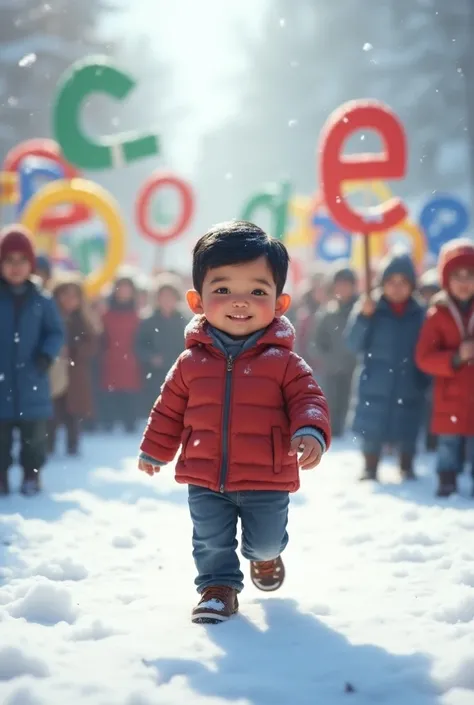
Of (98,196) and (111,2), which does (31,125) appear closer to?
(111,2)

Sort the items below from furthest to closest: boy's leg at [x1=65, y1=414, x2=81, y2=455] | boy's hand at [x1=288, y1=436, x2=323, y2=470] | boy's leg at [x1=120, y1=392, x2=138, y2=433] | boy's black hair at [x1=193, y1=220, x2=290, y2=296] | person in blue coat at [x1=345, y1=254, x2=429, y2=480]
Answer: boy's leg at [x1=120, y1=392, x2=138, y2=433] < boy's leg at [x1=65, y1=414, x2=81, y2=455] < person in blue coat at [x1=345, y1=254, x2=429, y2=480] < boy's black hair at [x1=193, y1=220, x2=290, y2=296] < boy's hand at [x1=288, y1=436, x2=323, y2=470]

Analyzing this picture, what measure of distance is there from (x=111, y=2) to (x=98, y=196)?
25.5 m

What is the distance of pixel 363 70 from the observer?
141 ft

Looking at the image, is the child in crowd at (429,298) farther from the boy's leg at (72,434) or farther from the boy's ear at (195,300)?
the boy's ear at (195,300)

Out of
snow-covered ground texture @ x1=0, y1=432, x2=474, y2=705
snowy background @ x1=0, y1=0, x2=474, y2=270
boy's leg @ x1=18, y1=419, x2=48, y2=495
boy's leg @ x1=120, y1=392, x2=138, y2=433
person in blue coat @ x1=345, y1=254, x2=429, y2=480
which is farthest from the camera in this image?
snowy background @ x1=0, y1=0, x2=474, y2=270

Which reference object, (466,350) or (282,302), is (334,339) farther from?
(282,302)

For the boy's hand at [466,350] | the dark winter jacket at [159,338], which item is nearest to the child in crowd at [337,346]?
the dark winter jacket at [159,338]

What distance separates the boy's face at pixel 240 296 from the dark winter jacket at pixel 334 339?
238 inches

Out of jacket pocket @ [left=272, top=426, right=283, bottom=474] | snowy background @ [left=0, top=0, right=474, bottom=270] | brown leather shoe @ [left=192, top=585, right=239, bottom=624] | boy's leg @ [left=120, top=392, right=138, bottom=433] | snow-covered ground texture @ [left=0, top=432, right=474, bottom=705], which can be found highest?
snowy background @ [left=0, top=0, right=474, bottom=270]

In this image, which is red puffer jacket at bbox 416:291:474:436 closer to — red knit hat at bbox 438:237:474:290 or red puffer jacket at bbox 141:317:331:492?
red knit hat at bbox 438:237:474:290

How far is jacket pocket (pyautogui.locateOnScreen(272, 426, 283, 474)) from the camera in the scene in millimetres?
3195

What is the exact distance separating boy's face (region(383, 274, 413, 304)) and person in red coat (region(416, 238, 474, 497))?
0.68 metres

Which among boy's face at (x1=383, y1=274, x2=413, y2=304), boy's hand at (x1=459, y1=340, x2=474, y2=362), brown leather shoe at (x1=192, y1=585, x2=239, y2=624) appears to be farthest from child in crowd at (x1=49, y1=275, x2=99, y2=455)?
brown leather shoe at (x1=192, y1=585, x2=239, y2=624)

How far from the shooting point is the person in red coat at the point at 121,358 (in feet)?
32.6
